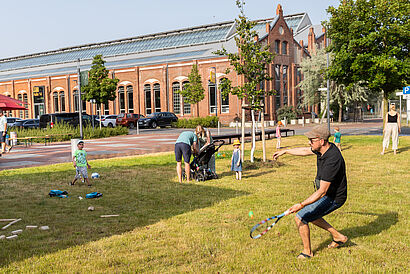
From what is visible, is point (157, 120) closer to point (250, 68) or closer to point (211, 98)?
point (211, 98)

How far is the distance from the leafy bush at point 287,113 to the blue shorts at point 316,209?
44.2 metres

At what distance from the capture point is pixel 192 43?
2140 inches

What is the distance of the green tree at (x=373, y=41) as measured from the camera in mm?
19188

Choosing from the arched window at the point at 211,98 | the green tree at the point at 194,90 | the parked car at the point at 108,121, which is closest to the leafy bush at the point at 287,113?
the arched window at the point at 211,98

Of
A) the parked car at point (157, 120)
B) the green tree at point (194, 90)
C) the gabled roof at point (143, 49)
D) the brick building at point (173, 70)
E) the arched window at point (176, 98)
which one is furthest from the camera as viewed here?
the gabled roof at point (143, 49)

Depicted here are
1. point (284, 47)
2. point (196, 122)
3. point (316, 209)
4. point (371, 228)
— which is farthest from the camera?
point (284, 47)

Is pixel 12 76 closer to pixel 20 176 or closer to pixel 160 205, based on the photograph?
pixel 20 176

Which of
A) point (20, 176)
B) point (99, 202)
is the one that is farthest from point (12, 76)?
point (99, 202)

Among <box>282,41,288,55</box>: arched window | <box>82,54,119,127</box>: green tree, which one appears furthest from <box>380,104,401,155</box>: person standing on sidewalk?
<box>282,41,288,55</box>: arched window

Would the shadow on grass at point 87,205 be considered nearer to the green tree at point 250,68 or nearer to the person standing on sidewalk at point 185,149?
the person standing on sidewalk at point 185,149

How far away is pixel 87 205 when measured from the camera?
25.6ft

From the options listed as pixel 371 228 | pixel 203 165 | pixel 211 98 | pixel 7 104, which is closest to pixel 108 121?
pixel 211 98

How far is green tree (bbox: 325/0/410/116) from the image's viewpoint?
19188 millimetres

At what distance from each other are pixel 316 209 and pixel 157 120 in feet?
121
